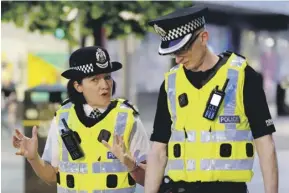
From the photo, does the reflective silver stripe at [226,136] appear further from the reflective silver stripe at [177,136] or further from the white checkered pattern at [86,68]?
the white checkered pattern at [86,68]

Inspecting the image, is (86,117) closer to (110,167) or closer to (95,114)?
(95,114)

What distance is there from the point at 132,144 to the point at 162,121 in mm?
537

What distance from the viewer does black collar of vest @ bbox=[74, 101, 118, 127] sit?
4.39 metres

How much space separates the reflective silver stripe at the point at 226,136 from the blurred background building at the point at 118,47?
2468mm

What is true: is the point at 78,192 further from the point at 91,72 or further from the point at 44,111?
the point at 44,111

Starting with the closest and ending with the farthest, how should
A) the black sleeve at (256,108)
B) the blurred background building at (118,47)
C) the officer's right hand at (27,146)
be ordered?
the black sleeve at (256,108) < the officer's right hand at (27,146) < the blurred background building at (118,47)

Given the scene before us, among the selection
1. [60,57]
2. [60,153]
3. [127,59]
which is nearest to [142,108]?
[127,59]

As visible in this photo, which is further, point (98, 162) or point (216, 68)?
point (98, 162)

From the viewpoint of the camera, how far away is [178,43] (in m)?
3.70

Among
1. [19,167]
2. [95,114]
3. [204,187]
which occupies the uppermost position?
[95,114]

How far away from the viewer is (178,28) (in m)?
3.74

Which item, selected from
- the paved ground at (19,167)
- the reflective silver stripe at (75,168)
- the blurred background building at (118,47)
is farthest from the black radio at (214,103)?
the paved ground at (19,167)

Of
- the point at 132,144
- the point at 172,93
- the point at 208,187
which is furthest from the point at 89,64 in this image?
the point at 208,187

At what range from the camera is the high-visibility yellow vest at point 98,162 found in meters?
4.36
